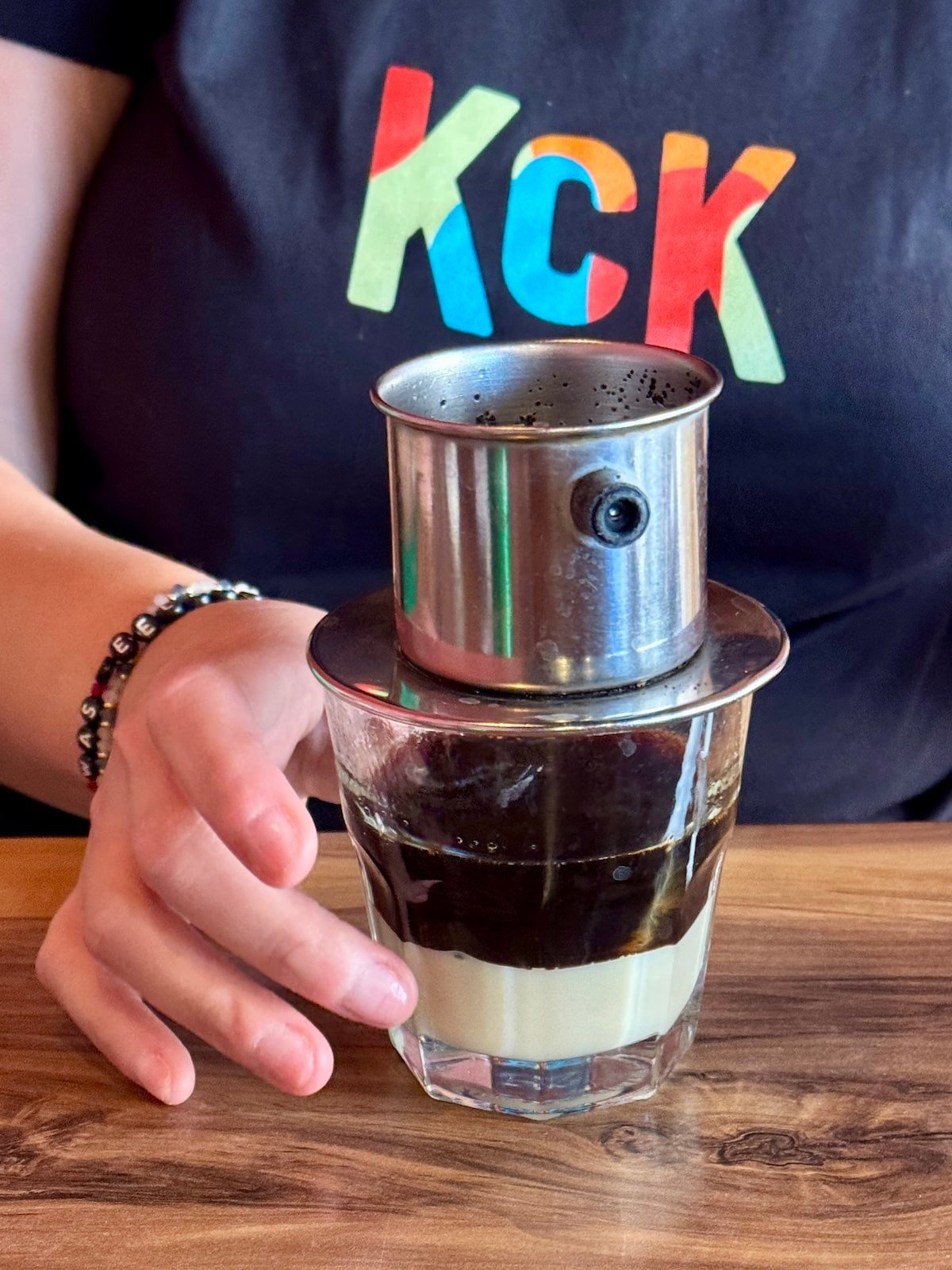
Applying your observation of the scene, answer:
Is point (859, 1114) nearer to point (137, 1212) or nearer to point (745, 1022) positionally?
point (745, 1022)

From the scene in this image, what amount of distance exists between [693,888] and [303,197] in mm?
465

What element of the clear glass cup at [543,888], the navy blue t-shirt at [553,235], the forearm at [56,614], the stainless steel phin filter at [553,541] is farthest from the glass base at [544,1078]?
the navy blue t-shirt at [553,235]

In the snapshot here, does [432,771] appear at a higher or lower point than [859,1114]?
higher

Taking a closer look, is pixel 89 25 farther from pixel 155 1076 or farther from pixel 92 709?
pixel 155 1076

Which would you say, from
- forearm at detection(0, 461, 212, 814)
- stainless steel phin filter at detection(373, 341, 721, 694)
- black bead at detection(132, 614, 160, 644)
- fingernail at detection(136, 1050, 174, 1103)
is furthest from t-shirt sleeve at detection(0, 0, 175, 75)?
fingernail at detection(136, 1050, 174, 1103)

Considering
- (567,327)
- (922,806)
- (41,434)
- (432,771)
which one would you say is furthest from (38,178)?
(922,806)

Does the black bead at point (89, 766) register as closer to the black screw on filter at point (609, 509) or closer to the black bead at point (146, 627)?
the black bead at point (146, 627)

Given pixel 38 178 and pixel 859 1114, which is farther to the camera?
pixel 38 178

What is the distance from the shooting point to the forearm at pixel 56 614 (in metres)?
0.65

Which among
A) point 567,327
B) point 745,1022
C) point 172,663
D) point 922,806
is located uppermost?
point 567,327

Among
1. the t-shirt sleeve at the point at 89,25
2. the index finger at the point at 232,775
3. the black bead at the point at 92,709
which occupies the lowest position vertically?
the black bead at the point at 92,709

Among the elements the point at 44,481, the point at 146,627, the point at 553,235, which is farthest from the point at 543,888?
the point at 44,481

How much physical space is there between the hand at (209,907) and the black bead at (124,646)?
0.26 ft

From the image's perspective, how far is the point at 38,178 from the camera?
82 centimetres
